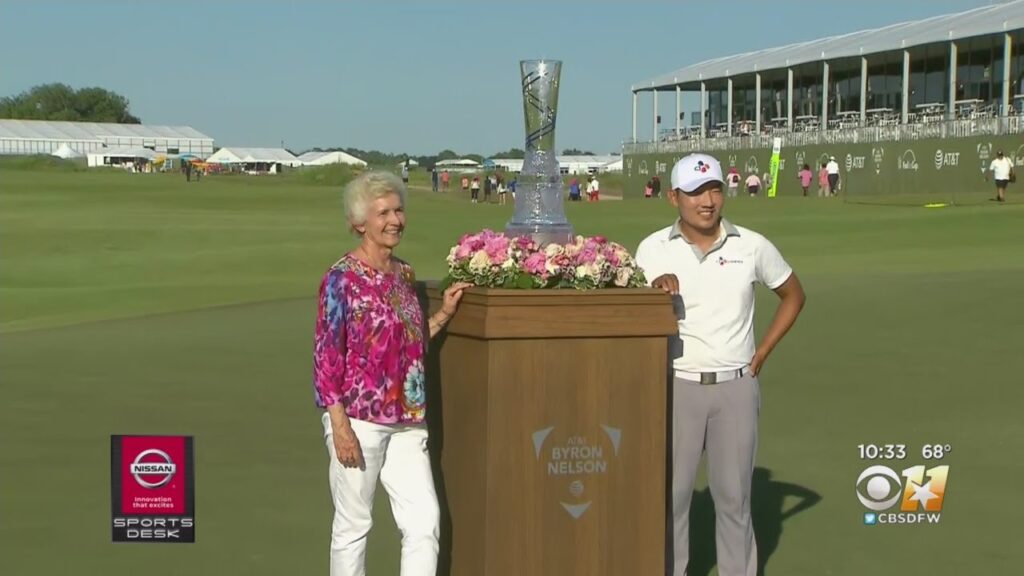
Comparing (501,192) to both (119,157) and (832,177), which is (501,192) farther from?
(119,157)

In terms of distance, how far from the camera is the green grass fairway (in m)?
7.39

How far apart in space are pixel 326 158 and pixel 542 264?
117 meters

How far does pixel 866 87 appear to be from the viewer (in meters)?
66.6

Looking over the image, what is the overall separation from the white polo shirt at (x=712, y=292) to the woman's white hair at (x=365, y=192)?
1.18 m

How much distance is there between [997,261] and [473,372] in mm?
19125

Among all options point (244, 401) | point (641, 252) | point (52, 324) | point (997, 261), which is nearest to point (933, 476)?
point (641, 252)

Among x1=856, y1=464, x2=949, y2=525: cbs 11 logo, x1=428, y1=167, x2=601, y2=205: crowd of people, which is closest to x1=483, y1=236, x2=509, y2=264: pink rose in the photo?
x1=856, y1=464, x2=949, y2=525: cbs 11 logo

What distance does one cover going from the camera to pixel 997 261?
75.5 ft

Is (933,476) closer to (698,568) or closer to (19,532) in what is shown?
(698,568)

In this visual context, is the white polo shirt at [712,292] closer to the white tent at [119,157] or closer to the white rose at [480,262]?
the white rose at [480,262]

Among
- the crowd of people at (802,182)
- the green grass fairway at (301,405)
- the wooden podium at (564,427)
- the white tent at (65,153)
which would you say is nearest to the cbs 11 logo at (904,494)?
the green grass fairway at (301,405)

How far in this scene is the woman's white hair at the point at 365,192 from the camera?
568 centimetres

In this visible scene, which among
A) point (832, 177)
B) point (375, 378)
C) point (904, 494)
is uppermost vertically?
point (832, 177)

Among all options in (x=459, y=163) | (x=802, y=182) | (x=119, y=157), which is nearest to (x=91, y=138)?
(x=119, y=157)
